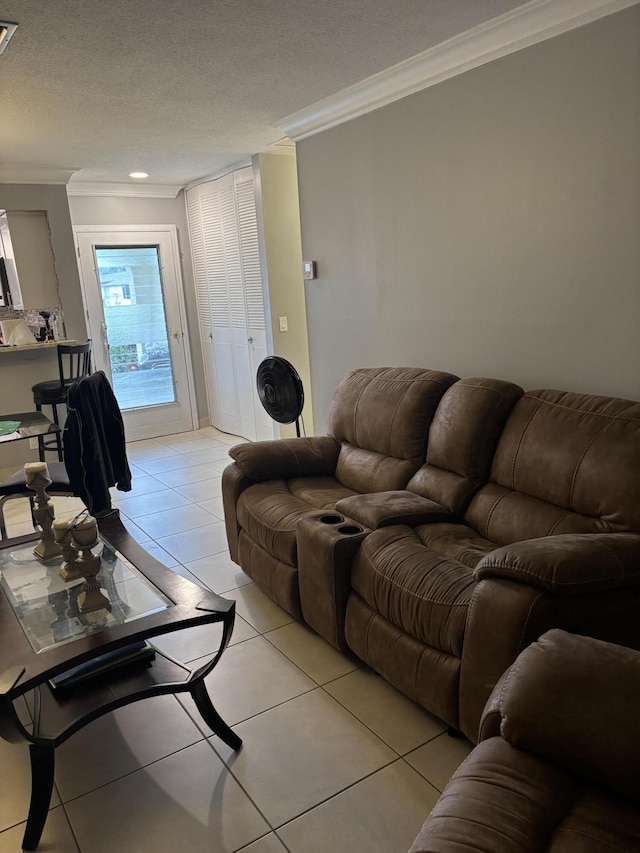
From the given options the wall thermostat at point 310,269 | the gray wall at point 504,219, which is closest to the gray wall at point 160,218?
the wall thermostat at point 310,269

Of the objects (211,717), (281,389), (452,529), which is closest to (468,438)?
(452,529)

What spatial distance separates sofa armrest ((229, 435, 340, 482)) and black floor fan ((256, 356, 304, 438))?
21 cm

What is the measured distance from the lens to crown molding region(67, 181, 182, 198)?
222 inches

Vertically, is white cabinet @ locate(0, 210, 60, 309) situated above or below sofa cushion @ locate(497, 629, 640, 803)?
above

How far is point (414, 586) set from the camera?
6.64 feet

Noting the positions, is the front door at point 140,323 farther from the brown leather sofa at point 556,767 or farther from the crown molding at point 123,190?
the brown leather sofa at point 556,767

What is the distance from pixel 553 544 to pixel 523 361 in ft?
4.35

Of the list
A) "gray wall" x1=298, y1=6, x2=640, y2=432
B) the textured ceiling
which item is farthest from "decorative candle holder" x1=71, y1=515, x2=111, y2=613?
"gray wall" x1=298, y1=6, x2=640, y2=432

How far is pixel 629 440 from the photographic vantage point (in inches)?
80.4

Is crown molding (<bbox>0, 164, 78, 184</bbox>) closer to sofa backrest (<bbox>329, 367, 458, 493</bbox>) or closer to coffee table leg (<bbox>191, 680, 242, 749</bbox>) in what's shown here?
sofa backrest (<bbox>329, 367, 458, 493</bbox>)

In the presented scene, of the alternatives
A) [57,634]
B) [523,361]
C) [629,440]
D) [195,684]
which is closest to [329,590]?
[195,684]

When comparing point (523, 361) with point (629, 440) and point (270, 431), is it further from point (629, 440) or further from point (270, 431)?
point (270, 431)

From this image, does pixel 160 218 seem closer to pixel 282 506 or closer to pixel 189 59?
pixel 189 59

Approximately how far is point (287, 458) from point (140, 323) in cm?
362
